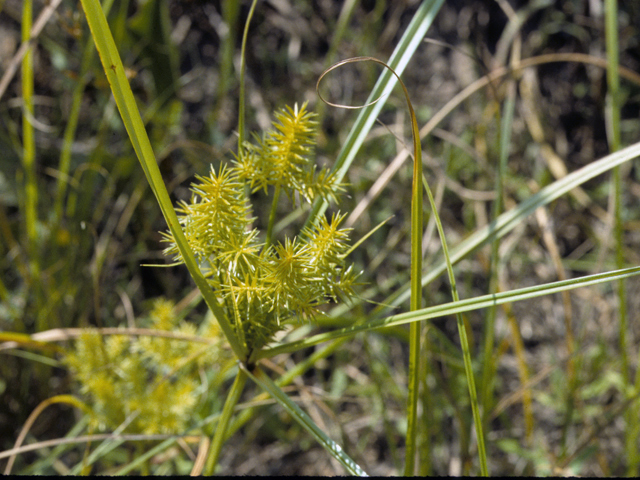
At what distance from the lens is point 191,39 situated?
145 centimetres

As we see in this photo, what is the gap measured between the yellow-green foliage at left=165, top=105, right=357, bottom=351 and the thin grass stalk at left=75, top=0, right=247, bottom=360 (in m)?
0.02

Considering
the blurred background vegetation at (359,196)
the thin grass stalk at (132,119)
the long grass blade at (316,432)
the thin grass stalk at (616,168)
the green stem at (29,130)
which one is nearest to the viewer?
the thin grass stalk at (132,119)

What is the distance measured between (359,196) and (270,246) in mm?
938

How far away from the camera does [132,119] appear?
1.14 feet

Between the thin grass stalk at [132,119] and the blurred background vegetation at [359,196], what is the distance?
24.5 inches

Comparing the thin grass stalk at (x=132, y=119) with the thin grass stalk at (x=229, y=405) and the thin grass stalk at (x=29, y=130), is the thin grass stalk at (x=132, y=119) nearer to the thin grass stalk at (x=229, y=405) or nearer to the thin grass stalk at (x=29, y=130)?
the thin grass stalk at (x=229, y=405)

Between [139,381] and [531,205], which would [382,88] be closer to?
[531,205]

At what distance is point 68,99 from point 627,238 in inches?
70.0

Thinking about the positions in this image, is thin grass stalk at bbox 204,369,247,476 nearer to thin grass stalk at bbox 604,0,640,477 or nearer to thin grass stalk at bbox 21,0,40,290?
thin grass stalk at bbox 604,0,640,477

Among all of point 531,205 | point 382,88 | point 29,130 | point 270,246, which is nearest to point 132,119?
point 270,246

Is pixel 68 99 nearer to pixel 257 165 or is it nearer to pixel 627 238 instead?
pixel 257 165

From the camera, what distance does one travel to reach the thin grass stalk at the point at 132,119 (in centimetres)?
32

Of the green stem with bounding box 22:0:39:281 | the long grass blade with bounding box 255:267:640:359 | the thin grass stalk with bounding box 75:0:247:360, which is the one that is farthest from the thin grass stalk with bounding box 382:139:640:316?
the green stem with bounding box 22:0:39:281

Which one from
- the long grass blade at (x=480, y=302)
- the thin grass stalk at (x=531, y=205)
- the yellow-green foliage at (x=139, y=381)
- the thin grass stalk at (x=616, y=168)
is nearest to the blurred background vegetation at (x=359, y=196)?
the thin grass stalk at (x=616, y=168)
